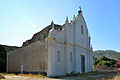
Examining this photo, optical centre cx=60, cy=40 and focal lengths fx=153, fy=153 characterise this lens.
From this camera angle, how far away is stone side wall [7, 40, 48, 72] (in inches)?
860

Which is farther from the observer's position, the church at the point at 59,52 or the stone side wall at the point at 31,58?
the stone side wall at the point at 31,58

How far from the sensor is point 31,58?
80.3 ft

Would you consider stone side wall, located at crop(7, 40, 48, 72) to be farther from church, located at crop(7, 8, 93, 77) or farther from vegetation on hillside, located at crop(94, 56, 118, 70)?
vegetation on hillside, located at crop(94, 56, 118, 70)

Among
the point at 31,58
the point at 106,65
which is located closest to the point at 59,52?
the point at 31,58

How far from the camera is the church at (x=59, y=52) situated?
20.3 meters

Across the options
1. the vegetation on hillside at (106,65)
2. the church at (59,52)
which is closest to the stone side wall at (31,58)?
the church at (59,52)

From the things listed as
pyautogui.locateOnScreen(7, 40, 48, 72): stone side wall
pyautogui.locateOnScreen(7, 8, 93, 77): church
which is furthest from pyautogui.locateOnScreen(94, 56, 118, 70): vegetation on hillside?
pyautogui.locateOnScreen(7, 40, 48, 72): stone side wall

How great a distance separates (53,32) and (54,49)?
7.48 ft

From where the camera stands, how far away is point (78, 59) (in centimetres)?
2525

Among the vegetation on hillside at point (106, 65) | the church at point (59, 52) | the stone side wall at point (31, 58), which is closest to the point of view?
the church at point (59, 52)

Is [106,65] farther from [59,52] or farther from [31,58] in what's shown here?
[59,52]

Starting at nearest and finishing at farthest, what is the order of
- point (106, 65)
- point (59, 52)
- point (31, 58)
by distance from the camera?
point (59, 52), point (31, 58), point (106, 65)

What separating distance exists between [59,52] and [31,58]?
5607 mm

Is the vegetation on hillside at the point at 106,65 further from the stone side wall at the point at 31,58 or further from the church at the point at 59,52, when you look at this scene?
the stone side wall at the point at 31,58
